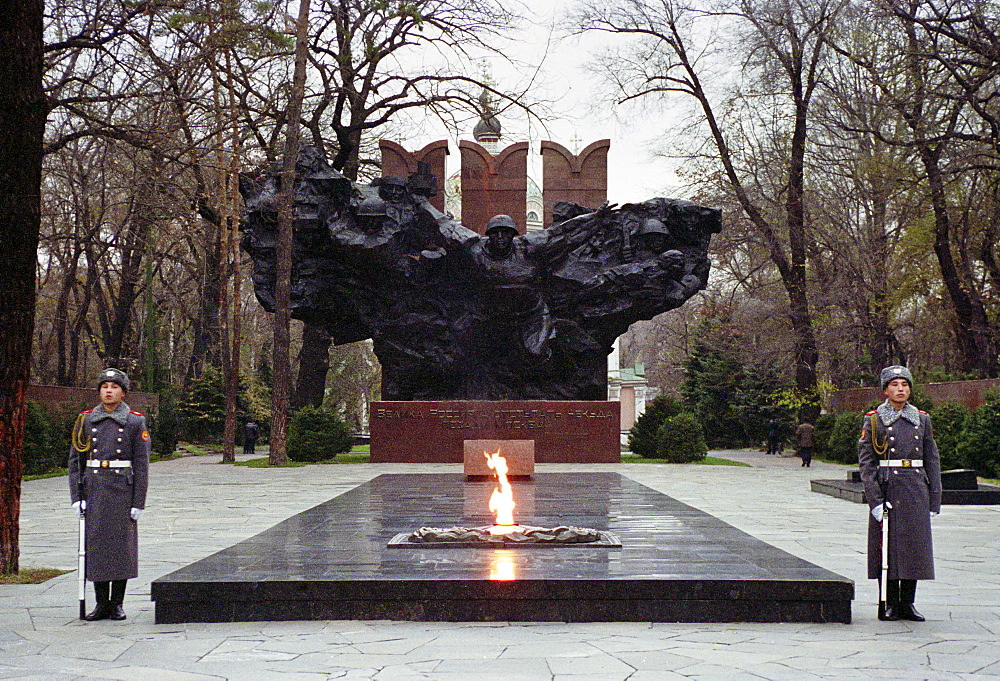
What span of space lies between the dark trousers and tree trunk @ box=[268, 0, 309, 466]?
18.2 metres

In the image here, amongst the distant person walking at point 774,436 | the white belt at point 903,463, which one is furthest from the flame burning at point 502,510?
the distant person walking at point 774,436

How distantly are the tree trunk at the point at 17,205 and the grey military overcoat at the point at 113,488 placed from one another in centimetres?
213

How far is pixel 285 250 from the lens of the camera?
2494cm

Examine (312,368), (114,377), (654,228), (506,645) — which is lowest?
(506,645)

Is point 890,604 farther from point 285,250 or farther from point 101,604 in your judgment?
point 285,250

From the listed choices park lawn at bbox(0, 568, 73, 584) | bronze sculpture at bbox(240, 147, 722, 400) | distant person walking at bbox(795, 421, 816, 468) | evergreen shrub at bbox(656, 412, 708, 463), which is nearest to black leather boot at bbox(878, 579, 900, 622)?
park lawn at bbox(0, 568, 73, 584)

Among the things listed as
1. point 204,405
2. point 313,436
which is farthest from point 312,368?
point 204,405

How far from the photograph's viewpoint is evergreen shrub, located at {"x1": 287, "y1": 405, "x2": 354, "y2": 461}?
1115 inches

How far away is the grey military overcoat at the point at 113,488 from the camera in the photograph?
728 cm

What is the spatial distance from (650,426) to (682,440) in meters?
2.25

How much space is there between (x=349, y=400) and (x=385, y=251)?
32923 millimetres

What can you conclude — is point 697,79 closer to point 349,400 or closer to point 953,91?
point 953,91

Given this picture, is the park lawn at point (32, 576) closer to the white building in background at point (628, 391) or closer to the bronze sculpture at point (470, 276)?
the bronze sculpture at point (470, 276)

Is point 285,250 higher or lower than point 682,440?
higher
